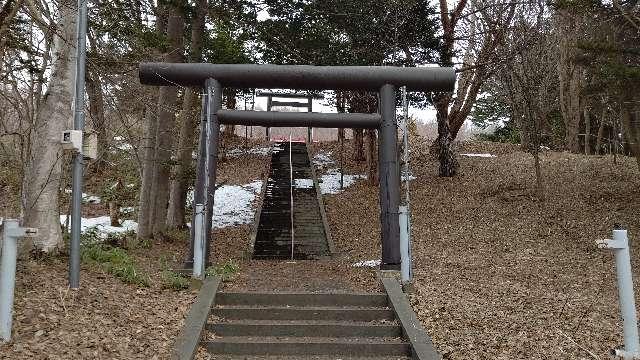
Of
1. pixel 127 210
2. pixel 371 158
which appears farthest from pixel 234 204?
pixel 371 158

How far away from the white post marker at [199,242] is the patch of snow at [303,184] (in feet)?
39.4

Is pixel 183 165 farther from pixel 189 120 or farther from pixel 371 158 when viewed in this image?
pixel 371 158

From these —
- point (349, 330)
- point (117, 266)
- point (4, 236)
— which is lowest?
point (349, 330)

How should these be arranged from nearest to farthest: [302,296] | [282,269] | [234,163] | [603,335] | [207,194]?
[603,335] → [302,296] → [207,194] → [282,269] → [234,163]

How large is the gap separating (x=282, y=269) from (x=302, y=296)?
129 inches

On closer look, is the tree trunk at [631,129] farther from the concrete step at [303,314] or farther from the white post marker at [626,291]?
the concrete step at [303,314]

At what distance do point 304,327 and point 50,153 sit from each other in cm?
415

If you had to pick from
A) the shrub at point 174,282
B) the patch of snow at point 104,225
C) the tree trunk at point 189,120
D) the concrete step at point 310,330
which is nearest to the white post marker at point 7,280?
the concrete step at point 310,330

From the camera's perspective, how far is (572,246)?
37.8 feet

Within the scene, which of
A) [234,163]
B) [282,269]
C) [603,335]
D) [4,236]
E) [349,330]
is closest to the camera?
[4,236]

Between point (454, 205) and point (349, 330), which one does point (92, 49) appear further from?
point (454, 205)

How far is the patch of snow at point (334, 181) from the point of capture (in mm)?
21148

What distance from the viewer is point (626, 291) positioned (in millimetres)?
5461

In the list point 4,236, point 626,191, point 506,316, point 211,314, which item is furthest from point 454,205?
point 4,236
